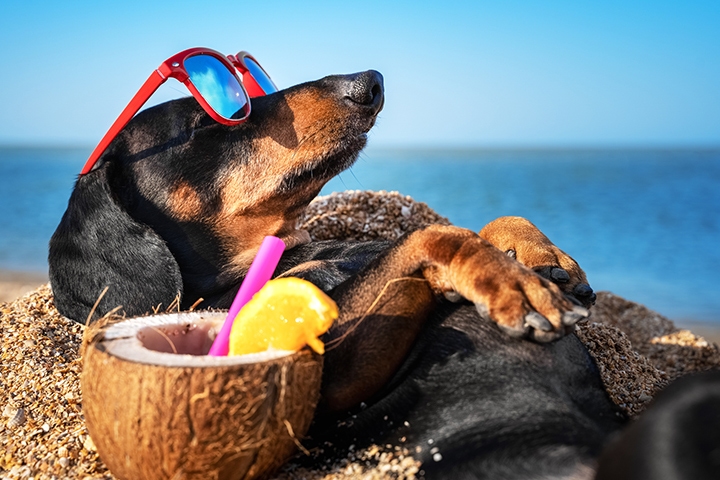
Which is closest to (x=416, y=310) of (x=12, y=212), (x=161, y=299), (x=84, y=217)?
(x=161, y=299)

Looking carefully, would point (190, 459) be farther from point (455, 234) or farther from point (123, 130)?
point (123, 130)

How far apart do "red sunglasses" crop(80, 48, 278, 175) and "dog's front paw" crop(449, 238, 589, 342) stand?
1.70m

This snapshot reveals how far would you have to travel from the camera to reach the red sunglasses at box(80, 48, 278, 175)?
3289 mm

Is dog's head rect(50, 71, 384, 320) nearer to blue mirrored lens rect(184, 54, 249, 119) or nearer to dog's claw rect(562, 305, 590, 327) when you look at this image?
blue mirrored lens rect(184, 54, 249, 119)

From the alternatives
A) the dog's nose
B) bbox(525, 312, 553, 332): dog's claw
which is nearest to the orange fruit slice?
bbox(525, 312, 553, 332): dog's claw

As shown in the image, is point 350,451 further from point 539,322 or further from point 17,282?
point 17,282

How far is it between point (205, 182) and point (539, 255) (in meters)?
1.73

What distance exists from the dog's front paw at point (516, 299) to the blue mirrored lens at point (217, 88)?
170 cm

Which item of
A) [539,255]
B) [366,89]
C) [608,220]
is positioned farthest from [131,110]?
[608,220]

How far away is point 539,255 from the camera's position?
322cm

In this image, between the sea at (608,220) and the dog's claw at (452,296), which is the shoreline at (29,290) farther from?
the dog's claw at (452,296)

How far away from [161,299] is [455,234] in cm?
151

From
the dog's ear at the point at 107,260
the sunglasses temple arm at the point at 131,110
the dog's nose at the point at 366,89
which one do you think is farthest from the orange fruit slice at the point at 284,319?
the sunglasses temple arm at the point at 131,110

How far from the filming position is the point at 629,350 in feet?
12.0
